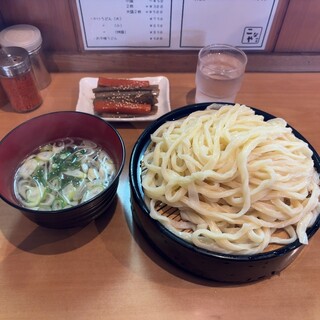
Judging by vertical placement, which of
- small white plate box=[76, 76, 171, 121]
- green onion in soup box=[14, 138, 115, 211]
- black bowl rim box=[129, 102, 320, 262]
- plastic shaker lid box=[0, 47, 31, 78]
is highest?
plastic shaker lid box=[0, 47, 31, 78]

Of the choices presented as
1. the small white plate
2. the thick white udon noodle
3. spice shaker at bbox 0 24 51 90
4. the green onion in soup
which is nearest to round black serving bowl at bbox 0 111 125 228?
the green onion in soup

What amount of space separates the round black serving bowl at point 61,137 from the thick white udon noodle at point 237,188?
0.13 metres

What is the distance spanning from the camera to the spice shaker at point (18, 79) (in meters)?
1.26

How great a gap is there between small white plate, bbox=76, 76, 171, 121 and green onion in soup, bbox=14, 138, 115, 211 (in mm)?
273

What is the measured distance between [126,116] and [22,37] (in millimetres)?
Result: 529

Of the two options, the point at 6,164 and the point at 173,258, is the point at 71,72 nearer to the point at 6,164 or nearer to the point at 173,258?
the point at 6,164

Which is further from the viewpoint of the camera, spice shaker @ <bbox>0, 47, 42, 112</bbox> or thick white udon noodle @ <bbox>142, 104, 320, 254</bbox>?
spice shaker @ <bbox>0, 47, 42, 112</bbox>

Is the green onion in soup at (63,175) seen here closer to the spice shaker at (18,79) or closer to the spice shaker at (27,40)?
the spice shaker at (18,79)

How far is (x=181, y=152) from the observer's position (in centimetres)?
98

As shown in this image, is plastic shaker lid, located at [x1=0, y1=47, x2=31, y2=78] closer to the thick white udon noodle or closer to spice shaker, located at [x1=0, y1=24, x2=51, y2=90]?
spice shaker, located at [x1=0, y1=24, x2=51, y2=90]

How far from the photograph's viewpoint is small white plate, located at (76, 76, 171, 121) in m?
1.36

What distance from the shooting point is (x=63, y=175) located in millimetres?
1061

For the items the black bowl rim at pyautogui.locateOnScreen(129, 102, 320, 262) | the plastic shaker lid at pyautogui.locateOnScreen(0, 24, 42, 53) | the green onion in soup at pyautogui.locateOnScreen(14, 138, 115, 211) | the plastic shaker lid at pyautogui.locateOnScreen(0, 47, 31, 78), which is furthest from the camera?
the plastic shaker lid at pyautogui.locateOnScreen(0, 24, 42, 53)

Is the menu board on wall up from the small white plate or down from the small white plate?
up
